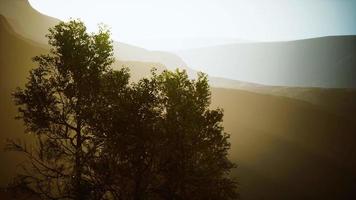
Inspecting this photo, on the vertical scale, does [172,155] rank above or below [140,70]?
below

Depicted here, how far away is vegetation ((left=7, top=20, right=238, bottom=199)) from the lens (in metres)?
15.1

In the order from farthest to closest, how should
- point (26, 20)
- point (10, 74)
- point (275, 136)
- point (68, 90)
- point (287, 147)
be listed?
point (26, 20) < point (275, 136) < point (287, 147) < point (10, 74) < point (68, 90)

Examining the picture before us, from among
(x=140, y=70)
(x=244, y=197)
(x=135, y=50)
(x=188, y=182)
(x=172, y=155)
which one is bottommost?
(x=244, y=197)

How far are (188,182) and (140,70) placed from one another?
9075cm

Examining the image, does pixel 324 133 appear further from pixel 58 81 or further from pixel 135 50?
pixel 135 50

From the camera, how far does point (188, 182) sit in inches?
Result: 617

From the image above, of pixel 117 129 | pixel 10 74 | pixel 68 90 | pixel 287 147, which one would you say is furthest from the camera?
pixel 287 147

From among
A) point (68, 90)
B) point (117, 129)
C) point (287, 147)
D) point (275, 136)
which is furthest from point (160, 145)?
point (275, 136)

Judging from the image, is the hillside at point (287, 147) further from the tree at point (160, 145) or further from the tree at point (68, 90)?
the tree at point (68, 90)

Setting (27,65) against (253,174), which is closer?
(253,174)

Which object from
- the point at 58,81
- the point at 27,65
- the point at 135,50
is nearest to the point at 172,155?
the point at 58,81

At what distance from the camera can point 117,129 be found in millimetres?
15117

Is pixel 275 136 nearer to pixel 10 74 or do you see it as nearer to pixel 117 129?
pixel 10 74

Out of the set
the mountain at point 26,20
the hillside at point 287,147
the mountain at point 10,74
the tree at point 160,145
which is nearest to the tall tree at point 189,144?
the tree at point 160,145
